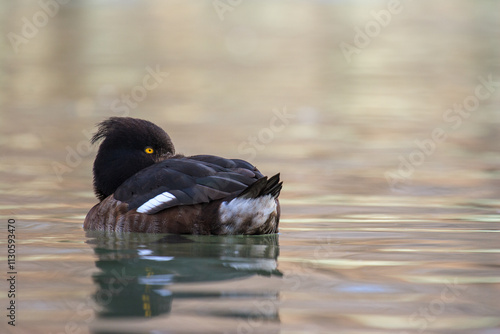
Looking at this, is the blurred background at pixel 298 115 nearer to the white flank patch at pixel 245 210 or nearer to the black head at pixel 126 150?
the white flank patch at pixel 245 210

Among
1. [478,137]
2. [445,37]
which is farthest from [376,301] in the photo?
[445,37]

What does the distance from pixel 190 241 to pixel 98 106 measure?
8785 mm

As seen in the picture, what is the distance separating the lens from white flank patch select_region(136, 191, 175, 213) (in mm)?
6832

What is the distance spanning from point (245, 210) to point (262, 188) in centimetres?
26

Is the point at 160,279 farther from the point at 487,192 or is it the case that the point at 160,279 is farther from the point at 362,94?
the point at 362,94

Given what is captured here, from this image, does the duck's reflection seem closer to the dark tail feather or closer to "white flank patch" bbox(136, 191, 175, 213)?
"white flank patch" bbox(136, 191, 175, 213)

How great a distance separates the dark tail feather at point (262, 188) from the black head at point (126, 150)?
1.36m

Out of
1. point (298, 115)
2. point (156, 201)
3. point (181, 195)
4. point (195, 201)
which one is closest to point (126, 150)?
point (156, 201)

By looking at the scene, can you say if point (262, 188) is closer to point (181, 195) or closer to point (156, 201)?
point (181, 195)

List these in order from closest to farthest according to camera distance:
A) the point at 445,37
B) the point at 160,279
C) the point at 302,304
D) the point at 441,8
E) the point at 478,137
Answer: the point at 302,304 < the point at 160,279 < the point at 478,137 < the point at 445,37 < the point at 441,8

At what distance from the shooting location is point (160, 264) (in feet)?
19.0

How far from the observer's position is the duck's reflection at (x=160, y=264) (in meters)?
4.80

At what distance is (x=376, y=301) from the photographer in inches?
190

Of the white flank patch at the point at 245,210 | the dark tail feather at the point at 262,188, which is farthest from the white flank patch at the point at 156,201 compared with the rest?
the dark tail feather at the point at 262,188
